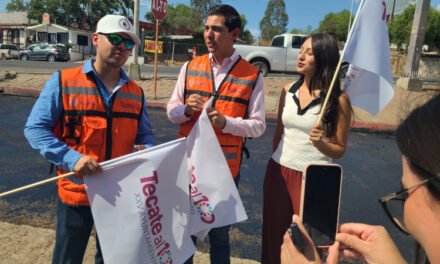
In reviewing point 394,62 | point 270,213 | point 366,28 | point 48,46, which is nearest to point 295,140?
point 270,213

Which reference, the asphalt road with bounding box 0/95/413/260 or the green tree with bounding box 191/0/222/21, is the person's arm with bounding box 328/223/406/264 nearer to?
the asphalt road with bounding box 0/95/413/260

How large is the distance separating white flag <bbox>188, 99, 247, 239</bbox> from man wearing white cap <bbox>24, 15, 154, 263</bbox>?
436mm

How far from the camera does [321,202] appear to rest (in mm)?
1768

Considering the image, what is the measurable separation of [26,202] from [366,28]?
407cm

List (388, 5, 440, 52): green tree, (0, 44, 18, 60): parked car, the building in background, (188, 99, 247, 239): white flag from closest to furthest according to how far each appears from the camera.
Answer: (188, 99, 247, 239): white flag, (0, 44, 18, 60): parked car, (388, 5, 440, 52): green tree, the building in background

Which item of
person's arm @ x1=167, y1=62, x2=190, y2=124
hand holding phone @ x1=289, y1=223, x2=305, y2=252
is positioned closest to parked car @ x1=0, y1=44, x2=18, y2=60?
person's arm @ x1=167, y1=62, x2=190, y2=124

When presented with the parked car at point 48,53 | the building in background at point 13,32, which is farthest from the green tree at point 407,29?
the building in background at point 13,32

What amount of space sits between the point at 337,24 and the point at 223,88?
77005mm

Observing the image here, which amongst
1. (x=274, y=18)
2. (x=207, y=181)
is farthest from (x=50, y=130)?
(x=274, y=18)

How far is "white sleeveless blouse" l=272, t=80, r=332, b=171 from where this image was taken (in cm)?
278

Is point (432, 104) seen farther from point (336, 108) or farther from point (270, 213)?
point (270, 213)

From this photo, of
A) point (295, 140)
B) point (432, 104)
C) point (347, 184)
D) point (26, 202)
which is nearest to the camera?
point (432, 104)

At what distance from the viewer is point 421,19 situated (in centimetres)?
1384

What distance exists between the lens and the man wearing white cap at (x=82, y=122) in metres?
2.28
